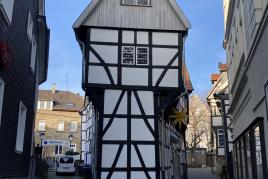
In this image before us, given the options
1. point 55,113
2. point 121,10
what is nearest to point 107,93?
point 121,10

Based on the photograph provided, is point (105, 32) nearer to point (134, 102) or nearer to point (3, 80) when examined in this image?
point (134, 102)

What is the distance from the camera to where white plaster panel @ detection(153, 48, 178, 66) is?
17500mm

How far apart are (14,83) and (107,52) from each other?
18.9ft

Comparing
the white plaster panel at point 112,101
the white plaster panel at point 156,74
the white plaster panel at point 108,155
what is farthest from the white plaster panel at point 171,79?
the white plaster panel at point 108,155

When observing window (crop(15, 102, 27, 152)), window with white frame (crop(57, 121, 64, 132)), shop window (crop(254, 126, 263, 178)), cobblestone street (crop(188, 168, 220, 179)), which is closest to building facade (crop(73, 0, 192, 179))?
window (crop(15, 102, 27, 152))

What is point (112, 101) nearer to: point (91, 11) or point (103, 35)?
point (103, 35)

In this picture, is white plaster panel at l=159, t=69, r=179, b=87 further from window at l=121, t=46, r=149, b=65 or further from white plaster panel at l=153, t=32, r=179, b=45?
white plaster panel at l=153, t=32, r=179, b=45

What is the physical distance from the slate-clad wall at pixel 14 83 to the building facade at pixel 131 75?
2.93 m

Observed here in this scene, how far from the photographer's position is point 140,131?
1686 centimetres

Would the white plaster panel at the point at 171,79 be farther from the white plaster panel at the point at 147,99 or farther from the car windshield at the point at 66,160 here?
the car windshield at the point at 66,160

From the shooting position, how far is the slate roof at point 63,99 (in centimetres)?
6006

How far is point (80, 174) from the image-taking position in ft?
118

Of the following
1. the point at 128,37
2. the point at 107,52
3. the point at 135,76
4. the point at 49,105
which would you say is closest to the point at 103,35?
the point at 107,52

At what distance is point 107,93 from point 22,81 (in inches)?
161
